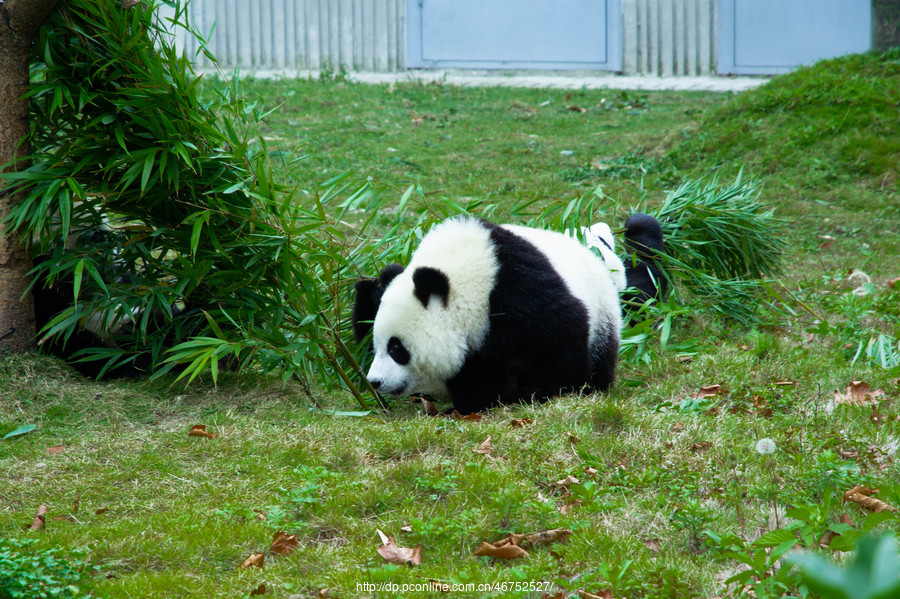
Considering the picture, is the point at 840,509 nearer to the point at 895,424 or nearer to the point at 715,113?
the point at 895,424

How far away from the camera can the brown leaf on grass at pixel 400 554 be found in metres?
2.36

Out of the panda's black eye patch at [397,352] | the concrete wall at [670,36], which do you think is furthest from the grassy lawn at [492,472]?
the concrete wall at [670,36]

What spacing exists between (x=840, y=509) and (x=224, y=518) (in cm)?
201

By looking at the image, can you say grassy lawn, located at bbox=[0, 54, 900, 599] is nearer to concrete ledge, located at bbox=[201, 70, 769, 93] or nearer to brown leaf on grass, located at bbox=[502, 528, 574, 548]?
brown leaf on grass, located at bbox=[502, 528, 574, 548]

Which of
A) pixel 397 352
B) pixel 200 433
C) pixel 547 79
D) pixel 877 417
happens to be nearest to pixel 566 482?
pixel 397 352

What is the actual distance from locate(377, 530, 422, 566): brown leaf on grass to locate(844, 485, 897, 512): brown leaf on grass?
144 centimetres

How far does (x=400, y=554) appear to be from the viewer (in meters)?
2.38

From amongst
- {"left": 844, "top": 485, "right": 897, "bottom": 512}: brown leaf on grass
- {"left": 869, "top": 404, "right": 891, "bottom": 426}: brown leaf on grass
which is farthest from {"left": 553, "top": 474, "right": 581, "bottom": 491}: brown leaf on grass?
{"left": 869, "top": 404, "right": 891, "bottom": 426}: brown leaf on grass

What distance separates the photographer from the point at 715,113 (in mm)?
9812

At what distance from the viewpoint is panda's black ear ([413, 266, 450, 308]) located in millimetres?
3617

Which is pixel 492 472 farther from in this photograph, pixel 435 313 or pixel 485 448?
pixel 435 313

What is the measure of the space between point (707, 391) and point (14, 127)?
362 centimetres

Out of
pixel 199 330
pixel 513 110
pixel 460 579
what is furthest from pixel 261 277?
Answer: pixel 513 110

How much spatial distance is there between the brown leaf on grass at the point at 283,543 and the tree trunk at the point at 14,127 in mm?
2270
